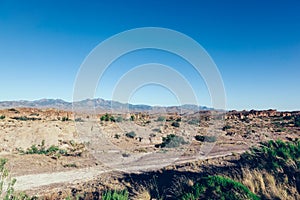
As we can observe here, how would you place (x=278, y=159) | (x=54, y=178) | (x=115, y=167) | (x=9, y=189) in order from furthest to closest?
(x=115, y=167) < (x=54, y=178) < (x=278, y=159) < (x=9, y=189)

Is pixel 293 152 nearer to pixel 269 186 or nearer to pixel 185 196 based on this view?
pixel 269 186

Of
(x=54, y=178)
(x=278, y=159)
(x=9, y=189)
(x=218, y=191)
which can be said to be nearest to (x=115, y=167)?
(x=54, y=178)

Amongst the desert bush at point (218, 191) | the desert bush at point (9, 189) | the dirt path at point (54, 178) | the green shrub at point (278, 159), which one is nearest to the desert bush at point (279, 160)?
the green shrub at point (278, 159)

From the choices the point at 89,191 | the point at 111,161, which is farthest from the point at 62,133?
the point at 89,191

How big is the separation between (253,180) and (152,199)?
246cm

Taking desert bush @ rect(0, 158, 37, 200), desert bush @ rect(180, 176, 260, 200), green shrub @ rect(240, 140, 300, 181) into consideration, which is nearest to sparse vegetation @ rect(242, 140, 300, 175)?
green shrub @ rect(240, 140, 300, 181)

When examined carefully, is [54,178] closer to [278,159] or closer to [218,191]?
[218,191]

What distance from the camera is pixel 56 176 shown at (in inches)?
505

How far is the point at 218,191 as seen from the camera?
6.35 metres

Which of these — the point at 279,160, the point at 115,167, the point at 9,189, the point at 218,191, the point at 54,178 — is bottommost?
the point at 54,178

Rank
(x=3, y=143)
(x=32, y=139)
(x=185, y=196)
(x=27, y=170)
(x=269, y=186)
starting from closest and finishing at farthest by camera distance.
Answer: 1. (x=185, y=196)
2. (x=269, y=186)
3. (x=27, y=170)
4. (x=3, y=143)
5. (x=32, y=139)

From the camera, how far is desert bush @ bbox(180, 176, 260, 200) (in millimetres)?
6133

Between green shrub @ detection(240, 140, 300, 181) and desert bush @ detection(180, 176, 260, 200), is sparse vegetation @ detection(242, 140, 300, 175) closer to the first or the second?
green shrub @ detection(240, 140, 300, 181)

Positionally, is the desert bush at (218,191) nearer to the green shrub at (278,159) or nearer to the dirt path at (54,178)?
the green shrub at (278,159)
